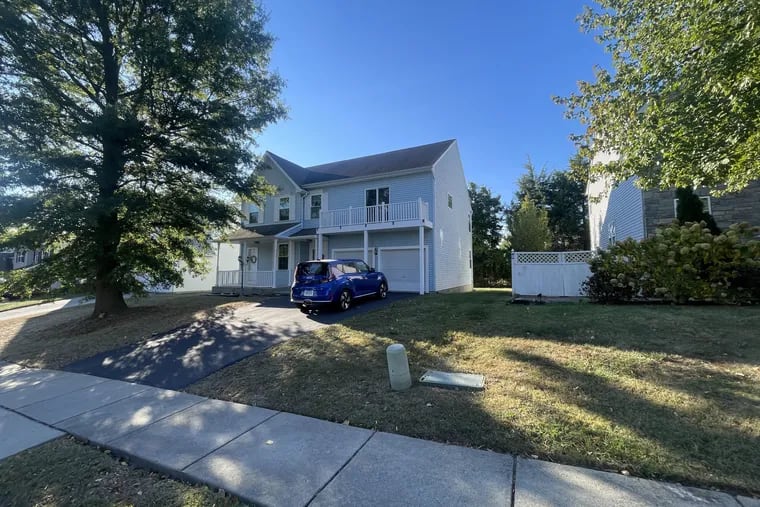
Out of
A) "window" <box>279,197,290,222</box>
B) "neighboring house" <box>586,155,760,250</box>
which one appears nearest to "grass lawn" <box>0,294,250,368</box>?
"window" <box>279,197,290,222</box>

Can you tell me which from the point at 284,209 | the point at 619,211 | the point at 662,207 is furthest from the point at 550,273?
the point at 284,209

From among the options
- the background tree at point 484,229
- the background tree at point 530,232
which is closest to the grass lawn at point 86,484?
the background tree at point 530,232

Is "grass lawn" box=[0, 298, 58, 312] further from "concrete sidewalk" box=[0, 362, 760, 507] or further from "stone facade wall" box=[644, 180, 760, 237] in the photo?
"stone facade wall" box=[644, 180, 760, 237]

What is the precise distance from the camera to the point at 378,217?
51.6 feet

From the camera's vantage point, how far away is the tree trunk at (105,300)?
11648 mm

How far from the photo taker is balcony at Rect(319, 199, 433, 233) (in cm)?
1481

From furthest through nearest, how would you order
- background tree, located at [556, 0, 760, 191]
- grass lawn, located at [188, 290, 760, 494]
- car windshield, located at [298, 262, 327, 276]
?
car windshield, located at [298, 262, 327, 276] → background tree, located at [556, 0, 760, 191] → grass lawn, located at [188, 290, 760, 494]

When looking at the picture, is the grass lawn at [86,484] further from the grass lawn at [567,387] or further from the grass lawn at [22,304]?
the grass lawn at [22,304]

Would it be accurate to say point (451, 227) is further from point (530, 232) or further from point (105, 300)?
point (105, 300)

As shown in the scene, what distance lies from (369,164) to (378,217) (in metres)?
4.99

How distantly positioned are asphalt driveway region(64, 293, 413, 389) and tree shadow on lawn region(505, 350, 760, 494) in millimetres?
5542

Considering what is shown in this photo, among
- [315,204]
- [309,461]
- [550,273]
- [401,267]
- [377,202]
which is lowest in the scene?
[309,461]

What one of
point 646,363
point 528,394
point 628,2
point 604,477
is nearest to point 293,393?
point 528,394

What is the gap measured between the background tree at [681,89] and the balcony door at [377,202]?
29.0 ft
